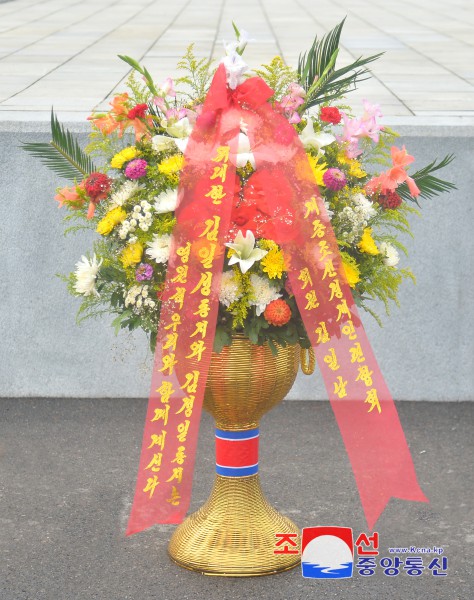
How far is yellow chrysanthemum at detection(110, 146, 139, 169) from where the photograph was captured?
4320mm

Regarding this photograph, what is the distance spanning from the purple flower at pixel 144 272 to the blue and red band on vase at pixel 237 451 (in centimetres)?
72

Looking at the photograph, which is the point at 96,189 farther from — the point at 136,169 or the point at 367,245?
the point at 367,245

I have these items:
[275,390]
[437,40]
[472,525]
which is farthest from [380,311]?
[437,40]

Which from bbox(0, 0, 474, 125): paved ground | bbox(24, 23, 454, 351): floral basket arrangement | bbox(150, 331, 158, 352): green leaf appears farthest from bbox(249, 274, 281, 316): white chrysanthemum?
bbox(0, 0, 474, 125): paved ground

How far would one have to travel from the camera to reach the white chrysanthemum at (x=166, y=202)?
13.7ft

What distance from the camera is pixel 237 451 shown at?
4492 mm


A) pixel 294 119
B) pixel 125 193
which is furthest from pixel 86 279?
pixel 294 119

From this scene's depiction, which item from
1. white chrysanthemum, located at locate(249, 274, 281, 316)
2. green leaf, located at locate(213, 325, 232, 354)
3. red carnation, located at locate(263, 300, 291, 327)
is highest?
white chrysanthemum, located at locate(249, 274, 281, 316)

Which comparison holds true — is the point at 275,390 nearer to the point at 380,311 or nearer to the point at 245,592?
the point at 245,592

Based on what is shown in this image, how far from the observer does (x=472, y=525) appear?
16.7 feet

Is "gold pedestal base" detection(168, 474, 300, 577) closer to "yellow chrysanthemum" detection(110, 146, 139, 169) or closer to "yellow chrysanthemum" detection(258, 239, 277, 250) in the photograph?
"yellow chrysanthemum" detection(258, 239, 277, 250)

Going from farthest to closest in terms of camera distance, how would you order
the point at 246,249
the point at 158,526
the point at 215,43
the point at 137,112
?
1. the point at 215,43
2. the point at 158,526
3. the point at 137,112
4. the point at 246,249

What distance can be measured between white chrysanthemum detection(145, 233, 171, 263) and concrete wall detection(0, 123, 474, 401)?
2.61m

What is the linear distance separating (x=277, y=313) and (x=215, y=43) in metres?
8.05
